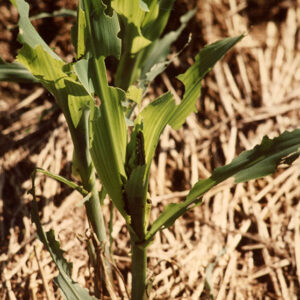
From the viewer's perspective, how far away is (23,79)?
976mm

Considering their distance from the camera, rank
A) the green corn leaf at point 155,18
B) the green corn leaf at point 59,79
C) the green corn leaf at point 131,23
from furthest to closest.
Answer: the green corn leaf at point 155,18
the green corn leaf at point 131,23
the green corn leaf at point 59,79

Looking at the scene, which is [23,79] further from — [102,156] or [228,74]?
[228,74]

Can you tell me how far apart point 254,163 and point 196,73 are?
0.21m

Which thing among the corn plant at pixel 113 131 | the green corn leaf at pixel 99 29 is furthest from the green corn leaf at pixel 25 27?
the green corn leaf at pixel 99 29

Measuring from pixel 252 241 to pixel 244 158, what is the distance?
0.46m

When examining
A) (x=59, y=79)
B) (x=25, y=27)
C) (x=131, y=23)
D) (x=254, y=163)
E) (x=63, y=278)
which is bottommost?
(x=63, y=278)

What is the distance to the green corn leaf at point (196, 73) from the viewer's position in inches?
31.3

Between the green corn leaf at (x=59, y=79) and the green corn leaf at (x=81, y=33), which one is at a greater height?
the green corn leaf at (x=81, y=33)

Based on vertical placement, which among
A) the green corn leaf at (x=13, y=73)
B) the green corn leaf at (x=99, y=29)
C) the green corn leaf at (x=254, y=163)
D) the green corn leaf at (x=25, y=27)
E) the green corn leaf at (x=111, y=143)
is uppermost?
the green corn leaf at (x=13, y=73)

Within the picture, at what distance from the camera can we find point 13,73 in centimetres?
96

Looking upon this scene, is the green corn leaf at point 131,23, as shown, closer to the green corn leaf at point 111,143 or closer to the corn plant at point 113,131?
the corn plant at point 113,131

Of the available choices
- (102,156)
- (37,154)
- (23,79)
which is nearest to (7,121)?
(37,154)

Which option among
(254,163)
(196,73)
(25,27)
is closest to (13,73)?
(25,27)

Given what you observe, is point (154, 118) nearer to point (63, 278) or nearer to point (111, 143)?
point (111, 143)
